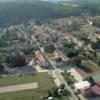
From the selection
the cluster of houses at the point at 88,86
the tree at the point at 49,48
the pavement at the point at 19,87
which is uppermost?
the cluster of houses at the point at 88,86

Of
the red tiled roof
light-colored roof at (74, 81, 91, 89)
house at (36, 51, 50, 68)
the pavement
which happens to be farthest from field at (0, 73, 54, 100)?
the red tiled roof

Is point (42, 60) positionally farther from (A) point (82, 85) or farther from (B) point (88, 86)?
(B) point (88, 86)

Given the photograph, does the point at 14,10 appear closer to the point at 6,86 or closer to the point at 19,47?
the point at 19,47

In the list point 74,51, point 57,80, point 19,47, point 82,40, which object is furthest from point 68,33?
point 57,80

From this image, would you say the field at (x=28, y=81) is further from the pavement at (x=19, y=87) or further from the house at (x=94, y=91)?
the house at (x=94, y=91)

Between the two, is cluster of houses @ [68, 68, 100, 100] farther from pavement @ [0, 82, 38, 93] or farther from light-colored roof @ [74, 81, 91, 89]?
pavement @ [0, 82, 38, 93]

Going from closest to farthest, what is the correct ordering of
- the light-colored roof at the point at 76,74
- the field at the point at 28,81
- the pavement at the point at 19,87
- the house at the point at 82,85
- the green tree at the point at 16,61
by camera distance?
the field at the point at 28,81, the house at the point at 82,85, the pavement at the point at 19,87, the light-colored roof at the point at 76,74, the green tree at the point at 16,61

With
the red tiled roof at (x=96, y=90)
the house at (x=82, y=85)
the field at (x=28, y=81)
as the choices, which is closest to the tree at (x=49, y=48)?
the field at (x=28, y=81)

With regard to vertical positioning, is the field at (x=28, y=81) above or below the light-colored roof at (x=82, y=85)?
below

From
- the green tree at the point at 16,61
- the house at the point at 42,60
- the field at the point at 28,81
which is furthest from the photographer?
the green tree at the point at 16,61
